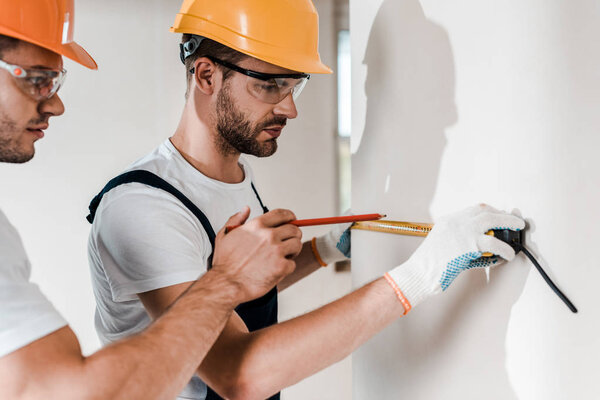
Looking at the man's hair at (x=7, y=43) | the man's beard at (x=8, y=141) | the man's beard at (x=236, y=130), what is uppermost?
the man's hair at (x=7, y=43)

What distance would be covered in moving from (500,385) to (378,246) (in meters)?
0.53

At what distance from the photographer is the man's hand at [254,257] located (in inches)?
39.9

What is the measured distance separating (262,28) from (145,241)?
597 mm

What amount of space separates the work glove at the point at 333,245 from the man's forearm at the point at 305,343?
0.69 meters

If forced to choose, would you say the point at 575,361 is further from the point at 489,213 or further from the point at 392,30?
the point at 392,30

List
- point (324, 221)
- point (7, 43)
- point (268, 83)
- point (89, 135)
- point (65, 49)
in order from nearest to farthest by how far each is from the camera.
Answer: point (7, 43)
point (65, 49)
point (324, 221)
point (268, 83)
point (89, 135)

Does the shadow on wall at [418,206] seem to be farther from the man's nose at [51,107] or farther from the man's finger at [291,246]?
the man's nose at [51,107]

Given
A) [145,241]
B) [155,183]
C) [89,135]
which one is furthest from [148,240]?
[89,135]

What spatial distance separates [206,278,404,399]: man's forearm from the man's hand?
98mm

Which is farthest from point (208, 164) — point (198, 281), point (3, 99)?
point (3, 99)

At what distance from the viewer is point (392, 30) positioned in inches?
52.4

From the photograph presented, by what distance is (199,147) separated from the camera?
1367 mm

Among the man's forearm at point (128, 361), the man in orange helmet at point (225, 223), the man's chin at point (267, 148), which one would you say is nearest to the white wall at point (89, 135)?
the man in orange helmet at point (225, 223)

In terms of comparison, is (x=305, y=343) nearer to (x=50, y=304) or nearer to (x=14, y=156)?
(x=50, y=304)
